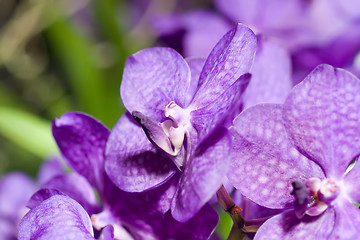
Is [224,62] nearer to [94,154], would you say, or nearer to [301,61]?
[94,154]

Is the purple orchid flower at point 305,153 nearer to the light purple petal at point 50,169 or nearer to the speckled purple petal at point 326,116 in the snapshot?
the speckled purple petal at point 326,116

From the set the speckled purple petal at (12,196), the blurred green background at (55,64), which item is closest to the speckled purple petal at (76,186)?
the speckled purple petal at (12,196)

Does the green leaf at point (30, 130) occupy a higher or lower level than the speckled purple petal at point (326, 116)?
lower

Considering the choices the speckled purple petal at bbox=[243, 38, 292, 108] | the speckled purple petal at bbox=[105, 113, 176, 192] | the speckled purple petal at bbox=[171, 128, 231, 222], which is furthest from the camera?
the speckled purple petal at bbox=[243, 38, 292, 108]

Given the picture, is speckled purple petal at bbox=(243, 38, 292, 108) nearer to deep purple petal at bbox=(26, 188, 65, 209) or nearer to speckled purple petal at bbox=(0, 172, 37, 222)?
deep purple petal at bbox=(26, 188, 65, 209)

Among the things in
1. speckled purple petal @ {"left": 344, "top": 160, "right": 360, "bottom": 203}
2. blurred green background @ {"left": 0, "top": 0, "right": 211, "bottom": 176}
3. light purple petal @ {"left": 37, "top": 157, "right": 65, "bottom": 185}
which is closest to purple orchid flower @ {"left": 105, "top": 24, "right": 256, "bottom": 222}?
speckled purple petal @ {"left": 344, "top": 160, "right": 360, "bottom": 203}

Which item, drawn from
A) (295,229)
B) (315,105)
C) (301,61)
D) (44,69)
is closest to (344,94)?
(315,105)

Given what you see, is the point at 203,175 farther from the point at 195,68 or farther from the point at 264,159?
the point at 195,68

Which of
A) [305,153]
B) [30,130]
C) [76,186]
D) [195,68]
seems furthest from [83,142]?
[30,130]
